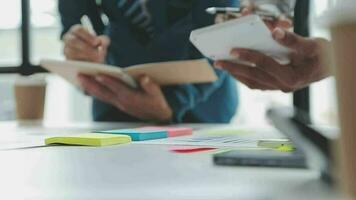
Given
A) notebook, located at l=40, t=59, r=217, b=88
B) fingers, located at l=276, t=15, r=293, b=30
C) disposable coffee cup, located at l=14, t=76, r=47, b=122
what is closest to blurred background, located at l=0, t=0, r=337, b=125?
disposable coffee cup, located at l=14, t=76, r=47, b=122

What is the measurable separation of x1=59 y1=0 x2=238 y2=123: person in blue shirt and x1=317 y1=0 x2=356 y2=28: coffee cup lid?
1020 mm

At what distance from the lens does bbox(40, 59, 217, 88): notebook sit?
1159 mm

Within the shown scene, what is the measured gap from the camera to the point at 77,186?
1.26 feet

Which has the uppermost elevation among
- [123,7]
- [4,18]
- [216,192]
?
[4,18]

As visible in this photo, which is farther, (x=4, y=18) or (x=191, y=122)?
(x=4, y=18)

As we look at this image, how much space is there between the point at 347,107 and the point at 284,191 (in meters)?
0.13

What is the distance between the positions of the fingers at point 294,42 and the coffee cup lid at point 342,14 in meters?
0.60

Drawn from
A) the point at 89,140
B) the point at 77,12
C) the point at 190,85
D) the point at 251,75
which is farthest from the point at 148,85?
the point at 89,140

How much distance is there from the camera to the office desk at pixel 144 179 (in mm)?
350

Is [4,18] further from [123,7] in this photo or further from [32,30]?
[123,7]

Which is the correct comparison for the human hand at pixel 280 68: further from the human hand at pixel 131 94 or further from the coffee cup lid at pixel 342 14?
the coffee cup lid at pixel 342 14

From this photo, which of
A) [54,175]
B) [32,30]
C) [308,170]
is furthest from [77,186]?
[32,30]

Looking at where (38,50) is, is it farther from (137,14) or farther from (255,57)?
(255,57)

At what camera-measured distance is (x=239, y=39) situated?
0.87 metres
